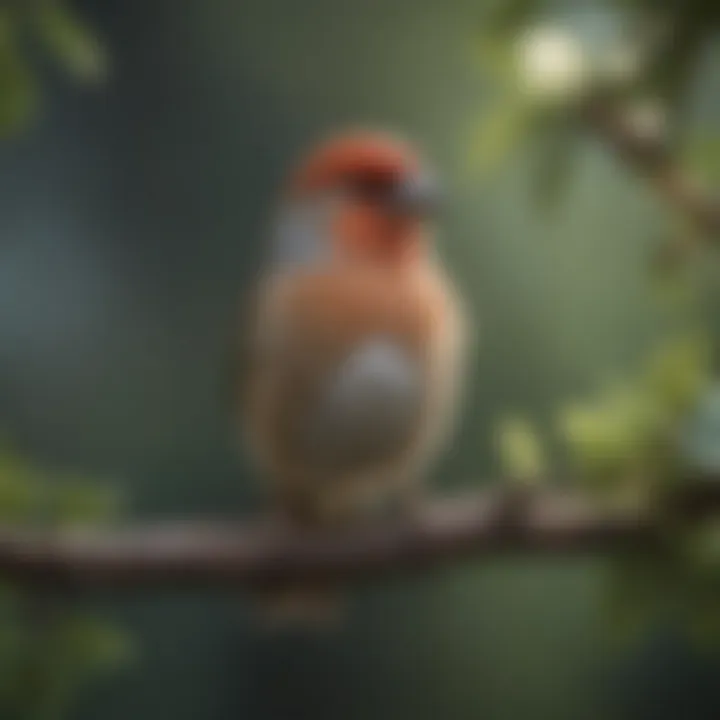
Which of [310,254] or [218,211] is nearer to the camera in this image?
[310,254]

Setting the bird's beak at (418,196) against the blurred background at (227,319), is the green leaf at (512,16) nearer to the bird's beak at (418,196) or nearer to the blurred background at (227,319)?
the bird's beak at (418,196)

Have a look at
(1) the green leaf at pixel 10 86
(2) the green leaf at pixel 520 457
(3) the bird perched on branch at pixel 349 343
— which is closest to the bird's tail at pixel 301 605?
(3) the bird perched on branch at pixel 349 343

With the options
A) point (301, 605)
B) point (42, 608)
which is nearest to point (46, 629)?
point (42, 608)

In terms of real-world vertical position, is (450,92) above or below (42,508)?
above

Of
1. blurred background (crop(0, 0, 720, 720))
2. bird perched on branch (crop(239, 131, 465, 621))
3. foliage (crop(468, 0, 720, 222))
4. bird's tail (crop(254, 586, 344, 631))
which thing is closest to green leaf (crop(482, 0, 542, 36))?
foliage (crop(468, 0, 720, 222))

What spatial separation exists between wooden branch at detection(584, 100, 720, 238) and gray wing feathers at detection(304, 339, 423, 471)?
0.45 ft

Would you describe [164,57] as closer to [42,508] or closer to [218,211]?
[218,211]

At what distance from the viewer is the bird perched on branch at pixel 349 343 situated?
0.74 meters

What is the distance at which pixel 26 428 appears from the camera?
1032 millimetres

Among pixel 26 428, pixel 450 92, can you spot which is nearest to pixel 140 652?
pixel 26 428

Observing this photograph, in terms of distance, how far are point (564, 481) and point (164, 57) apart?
495 millimetres

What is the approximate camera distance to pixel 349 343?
0.75 metres

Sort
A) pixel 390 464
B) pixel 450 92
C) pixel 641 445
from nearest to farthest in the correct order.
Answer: pixel 641 445
pixel 390 464
pixel 450 92

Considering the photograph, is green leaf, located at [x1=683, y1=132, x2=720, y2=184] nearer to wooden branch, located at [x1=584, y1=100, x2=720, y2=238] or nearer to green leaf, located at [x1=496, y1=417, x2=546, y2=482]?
wooden branch, located at [x1=584, y1=100, x2=720, y2=238]
